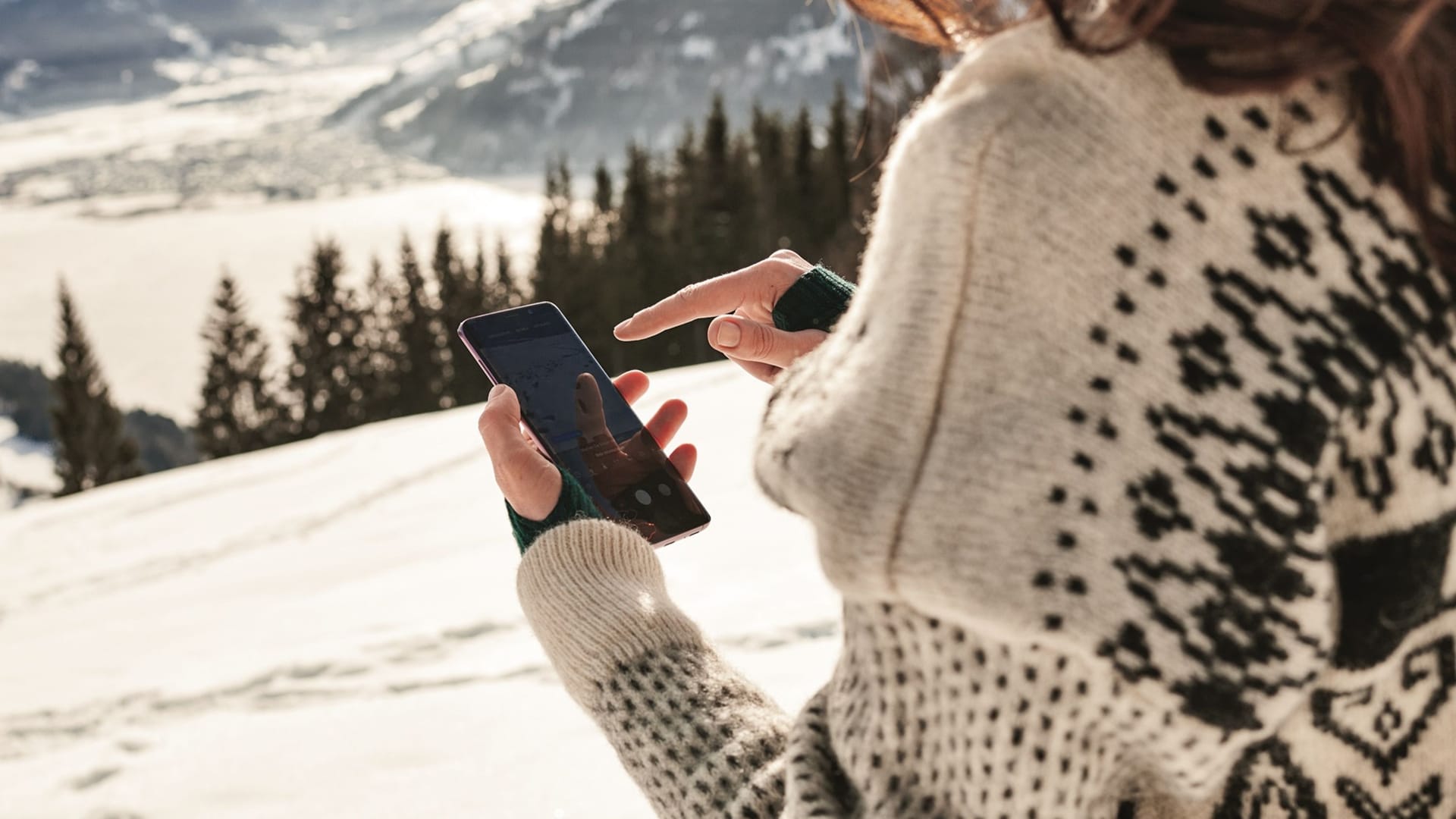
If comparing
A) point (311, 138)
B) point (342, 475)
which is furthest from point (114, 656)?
point (311, 138)

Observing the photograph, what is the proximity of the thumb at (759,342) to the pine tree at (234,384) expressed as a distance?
43.1 m

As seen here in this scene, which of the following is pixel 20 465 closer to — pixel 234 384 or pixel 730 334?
pixel 234 384

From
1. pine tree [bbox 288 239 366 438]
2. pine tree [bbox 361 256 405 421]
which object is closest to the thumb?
pine tree [bbox 361 256 405 421]

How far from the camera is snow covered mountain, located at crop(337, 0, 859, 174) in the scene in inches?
6831

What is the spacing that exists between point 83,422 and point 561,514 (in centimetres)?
4589

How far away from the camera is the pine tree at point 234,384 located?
41.1 meters

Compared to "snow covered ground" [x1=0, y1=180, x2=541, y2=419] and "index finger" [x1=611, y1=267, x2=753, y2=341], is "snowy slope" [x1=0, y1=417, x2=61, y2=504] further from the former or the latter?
"index finger" [x1=611, y1=267, x2=753, y2=341]

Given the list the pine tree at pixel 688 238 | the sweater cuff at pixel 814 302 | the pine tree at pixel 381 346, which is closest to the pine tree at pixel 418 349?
the pine tree at pixel 381 346

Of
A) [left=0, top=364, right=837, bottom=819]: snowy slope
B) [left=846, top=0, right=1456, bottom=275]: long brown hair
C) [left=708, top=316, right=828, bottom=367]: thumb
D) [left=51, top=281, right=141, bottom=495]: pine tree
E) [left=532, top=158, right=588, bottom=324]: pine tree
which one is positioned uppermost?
[left=846, top=0, right=1456, bottom=275]: long brown hair

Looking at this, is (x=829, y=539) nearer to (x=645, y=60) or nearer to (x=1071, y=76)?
(x=1071, y=76)

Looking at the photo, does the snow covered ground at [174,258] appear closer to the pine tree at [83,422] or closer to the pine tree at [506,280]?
the pine tree at [506,280]

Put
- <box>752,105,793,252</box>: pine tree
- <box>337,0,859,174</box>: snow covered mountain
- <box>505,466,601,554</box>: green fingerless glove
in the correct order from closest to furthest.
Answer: <box>505,466,601,554</box>: green fingerless glove
<box>752,105,793,252</box>: pine tree
<box>337,0,859,174</box>: snow covered mountain

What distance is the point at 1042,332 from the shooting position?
62 centimetres

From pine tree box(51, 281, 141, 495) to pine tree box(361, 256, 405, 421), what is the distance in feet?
28.5
